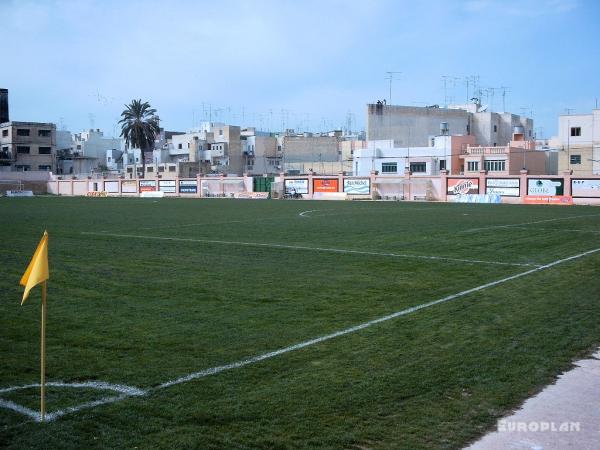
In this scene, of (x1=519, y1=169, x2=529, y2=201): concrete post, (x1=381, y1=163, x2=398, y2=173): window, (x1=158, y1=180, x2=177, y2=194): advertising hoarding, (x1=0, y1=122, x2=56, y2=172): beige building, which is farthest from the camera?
(x1=0, y1=122, x2=56, y2=172): beige building

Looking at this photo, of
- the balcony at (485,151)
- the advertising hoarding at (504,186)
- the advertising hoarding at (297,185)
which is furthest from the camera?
the balcony at (485,151)

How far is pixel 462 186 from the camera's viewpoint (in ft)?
210

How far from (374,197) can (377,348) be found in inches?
2439

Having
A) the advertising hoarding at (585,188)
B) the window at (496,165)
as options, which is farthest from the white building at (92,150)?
the advertising hoarding at (585,188)

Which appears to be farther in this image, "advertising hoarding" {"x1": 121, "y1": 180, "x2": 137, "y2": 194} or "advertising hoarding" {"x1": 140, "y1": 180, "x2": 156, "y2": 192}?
"advertising hoarding" {"x1": 121, "y1": 180, "x2": 137, "y2": 194}

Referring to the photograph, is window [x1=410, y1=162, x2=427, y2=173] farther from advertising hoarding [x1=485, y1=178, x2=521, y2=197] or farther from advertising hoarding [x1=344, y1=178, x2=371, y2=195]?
advertising hoarding [x1=485, y1=178, x2=521, y2=197]

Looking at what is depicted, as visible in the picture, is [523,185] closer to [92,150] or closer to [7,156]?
[7,156]

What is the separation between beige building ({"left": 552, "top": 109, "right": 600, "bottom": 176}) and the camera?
276 feet

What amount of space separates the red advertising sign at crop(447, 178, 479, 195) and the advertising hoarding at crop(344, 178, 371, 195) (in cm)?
925

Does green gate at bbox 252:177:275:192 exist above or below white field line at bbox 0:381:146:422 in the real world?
above

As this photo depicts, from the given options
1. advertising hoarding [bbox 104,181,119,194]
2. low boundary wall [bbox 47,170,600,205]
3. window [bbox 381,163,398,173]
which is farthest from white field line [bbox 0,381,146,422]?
advertising hoarding [bbox 104,181,119,194]

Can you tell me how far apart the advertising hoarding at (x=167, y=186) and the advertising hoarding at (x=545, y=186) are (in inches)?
1808

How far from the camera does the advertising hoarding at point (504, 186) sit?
199ft

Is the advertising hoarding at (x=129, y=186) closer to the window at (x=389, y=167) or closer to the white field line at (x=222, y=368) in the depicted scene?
the window at (x=389, y=167)
